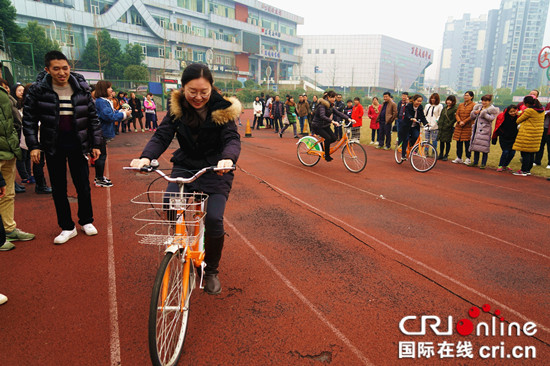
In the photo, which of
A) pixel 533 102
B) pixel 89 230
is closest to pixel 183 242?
pixel 89 230

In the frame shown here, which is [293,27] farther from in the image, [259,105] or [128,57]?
[259,105]

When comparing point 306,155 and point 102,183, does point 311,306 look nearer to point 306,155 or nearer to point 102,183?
point 102,183

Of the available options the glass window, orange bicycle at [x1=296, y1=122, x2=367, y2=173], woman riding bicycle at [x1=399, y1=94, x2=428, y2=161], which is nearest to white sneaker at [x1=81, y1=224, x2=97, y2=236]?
orange bicycle at [x1=296, y1=122, x2=367, y2=173]

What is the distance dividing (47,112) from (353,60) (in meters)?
119

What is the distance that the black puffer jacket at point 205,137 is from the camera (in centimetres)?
301

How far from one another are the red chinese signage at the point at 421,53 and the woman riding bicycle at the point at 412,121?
135 m

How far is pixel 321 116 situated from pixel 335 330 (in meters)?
6.87

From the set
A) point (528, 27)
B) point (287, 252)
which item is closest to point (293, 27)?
point (287, 252)

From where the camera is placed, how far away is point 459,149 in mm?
11055

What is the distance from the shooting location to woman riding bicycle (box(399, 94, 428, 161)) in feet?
34.1

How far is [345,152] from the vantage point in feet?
31.1

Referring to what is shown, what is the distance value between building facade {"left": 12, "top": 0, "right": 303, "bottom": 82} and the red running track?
46.7 metres

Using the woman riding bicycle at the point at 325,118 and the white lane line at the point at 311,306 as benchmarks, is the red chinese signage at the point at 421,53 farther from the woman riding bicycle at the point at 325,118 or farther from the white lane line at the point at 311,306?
the white lane line at the point at 311,306

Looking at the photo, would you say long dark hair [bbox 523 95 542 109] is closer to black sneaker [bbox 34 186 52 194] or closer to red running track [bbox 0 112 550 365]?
red running track [bbox 0 112 550 365]
